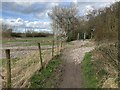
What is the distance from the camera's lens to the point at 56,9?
75.8 metres

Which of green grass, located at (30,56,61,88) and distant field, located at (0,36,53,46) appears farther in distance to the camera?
distant field, located at (0,36,53,46)

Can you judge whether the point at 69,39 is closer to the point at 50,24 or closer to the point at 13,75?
the point at 50,24

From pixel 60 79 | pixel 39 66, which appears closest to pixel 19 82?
pixel 60 79

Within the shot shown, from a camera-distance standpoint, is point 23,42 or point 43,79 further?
point 23,42

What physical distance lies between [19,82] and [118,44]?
4263 millimetres

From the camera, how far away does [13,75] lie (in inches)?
550

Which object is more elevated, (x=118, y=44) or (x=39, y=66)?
(x=118, y=44)

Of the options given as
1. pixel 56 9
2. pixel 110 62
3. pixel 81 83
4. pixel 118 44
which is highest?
pixel 56 9

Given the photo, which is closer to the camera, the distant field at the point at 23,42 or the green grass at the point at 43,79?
the green grass at the point at 43,79

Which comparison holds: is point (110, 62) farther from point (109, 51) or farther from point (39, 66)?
point (39, 66)

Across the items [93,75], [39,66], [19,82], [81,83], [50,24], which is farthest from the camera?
[50,24]

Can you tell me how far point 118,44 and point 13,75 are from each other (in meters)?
5.38

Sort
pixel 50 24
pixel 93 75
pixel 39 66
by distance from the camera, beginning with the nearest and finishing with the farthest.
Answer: pixel 93 75 → pixel 39 66 → pixel 50 24

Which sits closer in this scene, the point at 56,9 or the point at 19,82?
the point at 19,82
